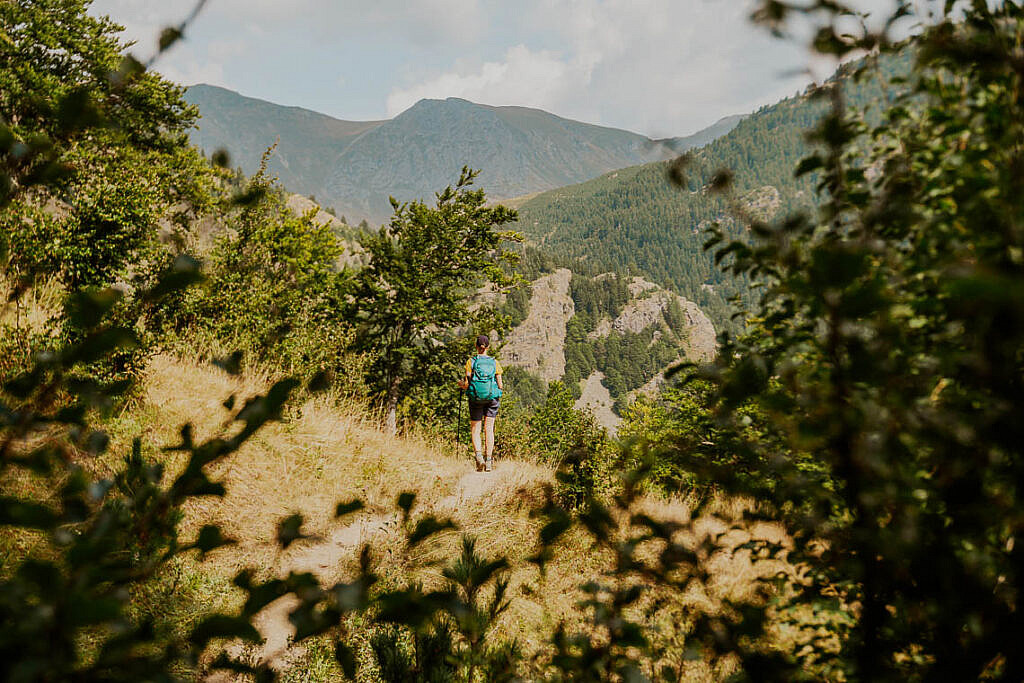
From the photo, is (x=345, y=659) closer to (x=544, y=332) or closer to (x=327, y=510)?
(x=327, y=510)

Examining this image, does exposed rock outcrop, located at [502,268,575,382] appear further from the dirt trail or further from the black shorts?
the dirt trail

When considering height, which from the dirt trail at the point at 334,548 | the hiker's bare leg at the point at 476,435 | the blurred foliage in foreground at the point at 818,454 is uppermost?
the blurred foliage in foreground at the point at 818,454

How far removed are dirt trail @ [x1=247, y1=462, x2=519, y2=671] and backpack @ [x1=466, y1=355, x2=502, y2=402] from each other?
1.25 metres

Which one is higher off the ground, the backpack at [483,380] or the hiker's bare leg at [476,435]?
the backpack at [483,380]

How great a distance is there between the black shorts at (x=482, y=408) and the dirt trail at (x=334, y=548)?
994mm

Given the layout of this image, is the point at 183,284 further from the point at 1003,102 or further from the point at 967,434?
the point at 1003,102

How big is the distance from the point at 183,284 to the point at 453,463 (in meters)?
8.18

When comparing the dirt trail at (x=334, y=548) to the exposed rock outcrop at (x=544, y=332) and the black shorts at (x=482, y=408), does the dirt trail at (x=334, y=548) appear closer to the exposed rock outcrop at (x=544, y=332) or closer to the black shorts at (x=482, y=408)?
the black shorts at (x=482, y=408)

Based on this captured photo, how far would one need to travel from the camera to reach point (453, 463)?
8.62 metres

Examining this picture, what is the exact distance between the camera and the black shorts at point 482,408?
900 cm

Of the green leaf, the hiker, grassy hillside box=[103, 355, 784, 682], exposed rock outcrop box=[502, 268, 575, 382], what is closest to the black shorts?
the hiker

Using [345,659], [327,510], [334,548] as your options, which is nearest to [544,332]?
[327,510]

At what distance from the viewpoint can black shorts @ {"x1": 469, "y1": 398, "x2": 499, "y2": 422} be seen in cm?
900

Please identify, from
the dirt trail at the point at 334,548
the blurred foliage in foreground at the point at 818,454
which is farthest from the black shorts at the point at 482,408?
the blurred foliage in foreground at the point at 818,454
